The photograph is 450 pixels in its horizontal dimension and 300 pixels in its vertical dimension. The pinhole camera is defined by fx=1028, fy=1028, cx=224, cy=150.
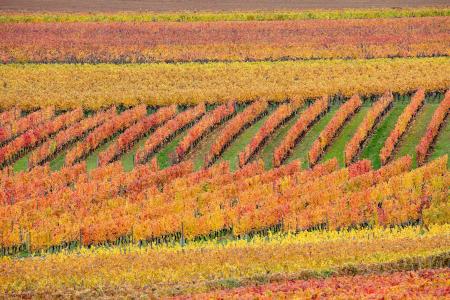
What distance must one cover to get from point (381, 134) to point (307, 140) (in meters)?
4.00

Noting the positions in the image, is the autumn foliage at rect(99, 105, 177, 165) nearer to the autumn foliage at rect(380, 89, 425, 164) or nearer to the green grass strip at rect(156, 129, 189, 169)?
the green grass strip at rect(156, 129, 189, 169)

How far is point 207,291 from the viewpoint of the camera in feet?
96.4

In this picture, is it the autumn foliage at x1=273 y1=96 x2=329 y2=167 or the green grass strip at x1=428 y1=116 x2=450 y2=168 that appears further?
the green grass strip at x1=428 y1=116 x2=450 y2=168

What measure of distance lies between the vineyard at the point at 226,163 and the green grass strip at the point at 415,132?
17 centimetres

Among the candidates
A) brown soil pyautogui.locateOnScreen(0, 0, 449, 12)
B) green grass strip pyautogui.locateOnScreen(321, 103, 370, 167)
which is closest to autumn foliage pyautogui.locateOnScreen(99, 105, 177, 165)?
green grass strip pyautogui.locateOnScreen(321, 103, 370, 167)

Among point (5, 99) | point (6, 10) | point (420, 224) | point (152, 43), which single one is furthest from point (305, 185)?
point (6, 10)

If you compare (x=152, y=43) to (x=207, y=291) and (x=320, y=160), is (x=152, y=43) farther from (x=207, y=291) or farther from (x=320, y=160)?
(x=207, y=291)

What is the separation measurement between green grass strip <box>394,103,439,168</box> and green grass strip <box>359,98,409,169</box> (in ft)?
3.23

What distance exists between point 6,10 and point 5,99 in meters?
43.7

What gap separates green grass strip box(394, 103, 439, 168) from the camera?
51.4 meters

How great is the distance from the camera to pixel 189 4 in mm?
110188

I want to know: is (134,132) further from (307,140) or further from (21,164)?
(307,140)

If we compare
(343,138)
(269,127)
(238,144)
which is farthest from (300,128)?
(238,144)

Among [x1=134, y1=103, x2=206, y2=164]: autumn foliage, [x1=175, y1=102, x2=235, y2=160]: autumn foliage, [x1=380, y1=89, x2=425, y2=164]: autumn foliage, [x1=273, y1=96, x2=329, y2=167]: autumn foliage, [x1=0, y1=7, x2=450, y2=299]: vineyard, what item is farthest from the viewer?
[x1=175, y1=102, x2=235, y2=160]: autumn foliage
